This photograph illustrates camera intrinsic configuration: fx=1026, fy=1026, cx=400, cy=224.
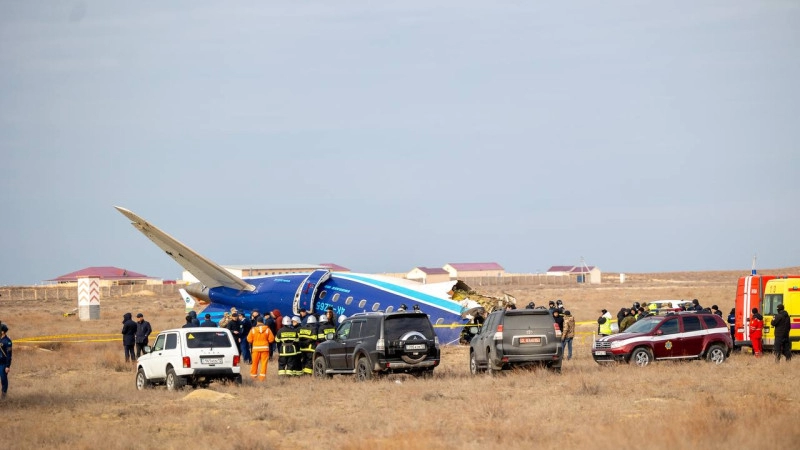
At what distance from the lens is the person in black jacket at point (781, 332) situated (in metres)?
28.5

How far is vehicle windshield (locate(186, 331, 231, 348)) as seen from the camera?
25594 millimetres

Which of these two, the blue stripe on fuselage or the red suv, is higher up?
the blue stripe on fuselage

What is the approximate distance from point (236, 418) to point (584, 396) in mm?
7446

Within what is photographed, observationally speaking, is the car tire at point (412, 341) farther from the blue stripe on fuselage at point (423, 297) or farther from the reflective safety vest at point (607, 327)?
the blue stripe on fuselage at point (423, 297)

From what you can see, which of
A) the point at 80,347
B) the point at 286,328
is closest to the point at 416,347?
the point at 286,328

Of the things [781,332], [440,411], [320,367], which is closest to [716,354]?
[781,332]

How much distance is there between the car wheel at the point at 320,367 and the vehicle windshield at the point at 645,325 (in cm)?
912

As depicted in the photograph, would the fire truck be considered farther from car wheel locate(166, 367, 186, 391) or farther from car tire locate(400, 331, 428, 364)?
car wheel locate(166, 367, 186, 391)

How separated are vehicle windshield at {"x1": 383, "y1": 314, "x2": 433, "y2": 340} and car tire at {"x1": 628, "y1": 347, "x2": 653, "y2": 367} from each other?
645 centimetres

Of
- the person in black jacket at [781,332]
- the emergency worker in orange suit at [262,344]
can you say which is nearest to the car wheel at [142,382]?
the emergency worker in orange suit at [262,344]

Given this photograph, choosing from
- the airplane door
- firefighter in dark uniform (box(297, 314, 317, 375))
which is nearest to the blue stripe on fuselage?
the airplane door

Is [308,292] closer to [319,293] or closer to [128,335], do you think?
[319,293]

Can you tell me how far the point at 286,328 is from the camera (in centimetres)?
2986

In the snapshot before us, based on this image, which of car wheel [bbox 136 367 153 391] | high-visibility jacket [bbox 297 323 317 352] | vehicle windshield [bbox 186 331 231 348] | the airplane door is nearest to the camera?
vehicle windshield [bbox 186 331 231 348]
